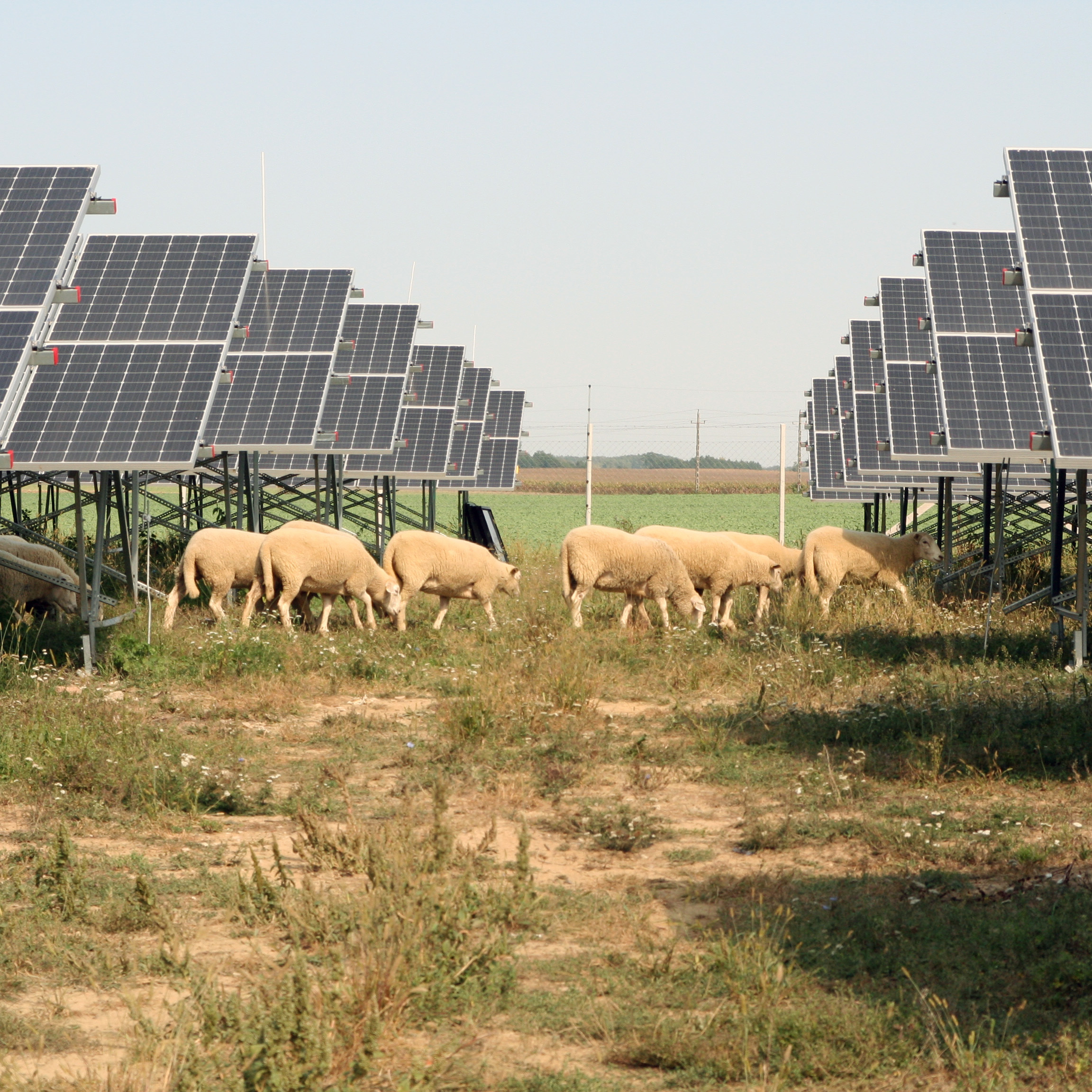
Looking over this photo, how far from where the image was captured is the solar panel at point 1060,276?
11.2 metres

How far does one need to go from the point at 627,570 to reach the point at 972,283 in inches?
244

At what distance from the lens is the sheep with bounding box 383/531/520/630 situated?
16.2m

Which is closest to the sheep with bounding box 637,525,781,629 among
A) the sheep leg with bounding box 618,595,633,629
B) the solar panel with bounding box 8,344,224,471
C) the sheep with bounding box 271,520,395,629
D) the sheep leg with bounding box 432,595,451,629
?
the sheep leg with bounding box 618,595,633,629

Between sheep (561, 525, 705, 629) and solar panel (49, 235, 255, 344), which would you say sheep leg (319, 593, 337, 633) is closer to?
sheep (561, 525, 705, 629)

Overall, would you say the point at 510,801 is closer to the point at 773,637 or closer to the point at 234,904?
the point at 234,904

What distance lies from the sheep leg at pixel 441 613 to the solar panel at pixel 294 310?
543 cm

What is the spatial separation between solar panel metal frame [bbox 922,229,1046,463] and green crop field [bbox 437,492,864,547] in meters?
12.7

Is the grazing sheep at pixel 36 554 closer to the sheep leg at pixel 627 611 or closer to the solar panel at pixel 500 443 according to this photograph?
the sheep leg at pixel 627 611

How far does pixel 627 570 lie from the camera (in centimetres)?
1578

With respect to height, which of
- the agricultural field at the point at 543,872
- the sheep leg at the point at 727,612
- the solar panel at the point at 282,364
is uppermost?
the solar panel at the point at 282,364

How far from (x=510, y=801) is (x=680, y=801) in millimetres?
1106

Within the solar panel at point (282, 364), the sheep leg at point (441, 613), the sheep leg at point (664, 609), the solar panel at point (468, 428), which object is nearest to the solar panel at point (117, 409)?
the solar panel at point (282, 364)

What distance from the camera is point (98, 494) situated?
12859 millimetres

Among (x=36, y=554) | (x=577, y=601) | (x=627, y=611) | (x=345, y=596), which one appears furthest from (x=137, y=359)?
(x=627, y=611)
